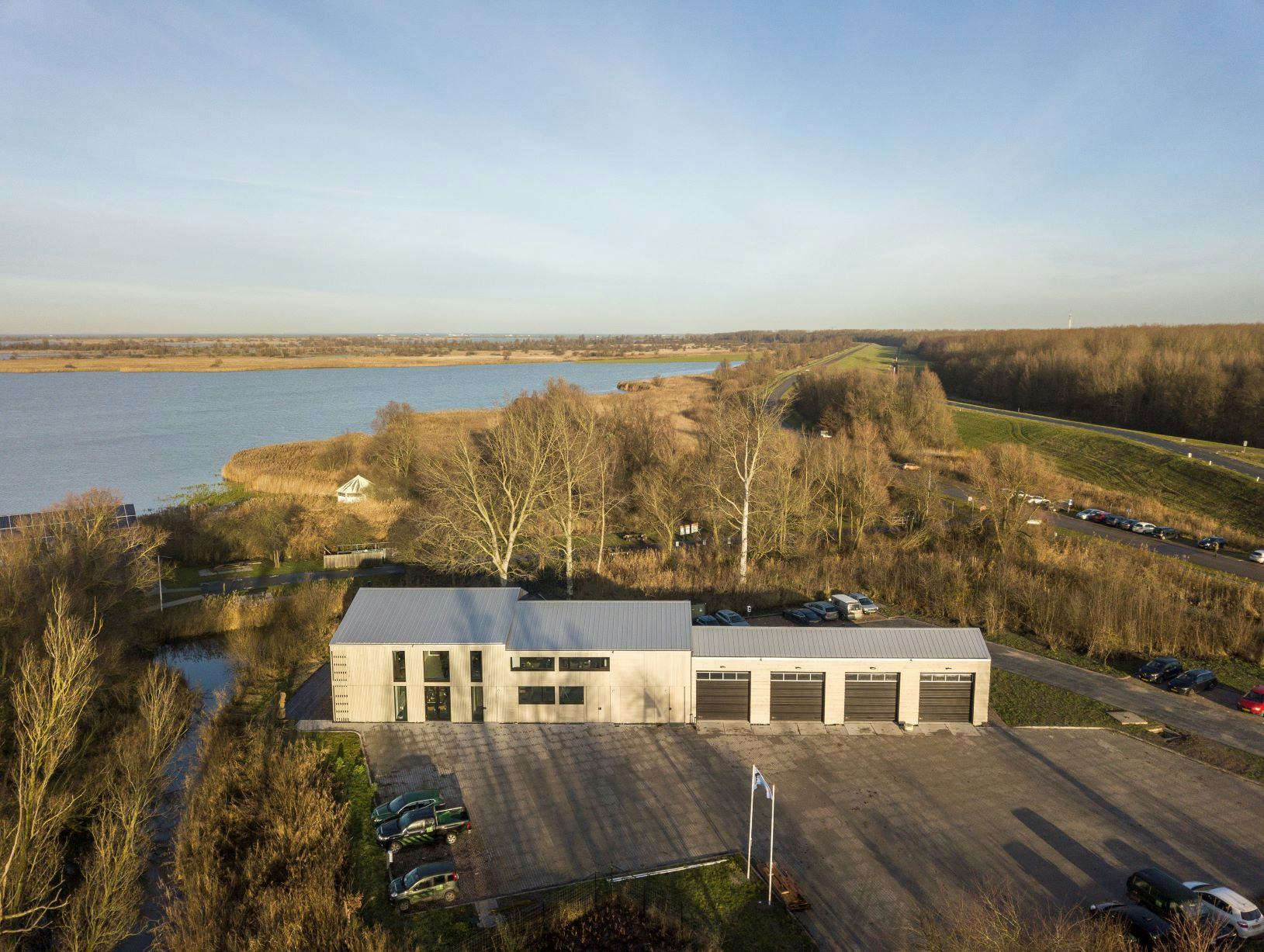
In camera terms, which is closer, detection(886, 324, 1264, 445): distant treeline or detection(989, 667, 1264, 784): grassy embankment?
detection(989, 667, 1264, 784): grassy embankment

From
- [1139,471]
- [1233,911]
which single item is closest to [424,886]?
[1233,911]

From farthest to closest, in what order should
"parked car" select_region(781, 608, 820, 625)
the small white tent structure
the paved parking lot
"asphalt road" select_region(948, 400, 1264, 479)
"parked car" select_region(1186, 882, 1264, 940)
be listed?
"asphalt road" select_region(948, 400, 1264, 479) → the small white tent structure → "parked car" select_region(781, 608, 820, 625) → the paved parking lot → "parked car" select_region(1186, 882, 1264, 940)

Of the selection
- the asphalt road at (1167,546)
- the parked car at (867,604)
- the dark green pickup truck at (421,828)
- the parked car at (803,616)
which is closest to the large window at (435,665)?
the dark green pickup truck at (421,828)

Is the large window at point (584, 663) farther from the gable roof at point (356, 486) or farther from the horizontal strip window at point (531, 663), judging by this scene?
the gable roof at point (356, 486)

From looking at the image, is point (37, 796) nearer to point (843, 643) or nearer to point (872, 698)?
point (843, 643)

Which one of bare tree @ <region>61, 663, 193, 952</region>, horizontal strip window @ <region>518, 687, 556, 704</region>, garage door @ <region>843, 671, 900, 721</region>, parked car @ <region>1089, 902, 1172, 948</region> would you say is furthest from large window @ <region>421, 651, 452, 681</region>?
parked car @ <region>1089, 902, 1172, 948</region>

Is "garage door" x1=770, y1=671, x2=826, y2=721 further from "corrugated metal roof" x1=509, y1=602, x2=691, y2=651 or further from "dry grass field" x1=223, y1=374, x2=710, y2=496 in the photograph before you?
"dry grass field" x1=223, y1=374, x2=710, y2=496

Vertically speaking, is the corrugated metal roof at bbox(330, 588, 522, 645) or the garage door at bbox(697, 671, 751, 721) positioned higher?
the corrugated metal roof at bbox(330, 588, 522, 645)
